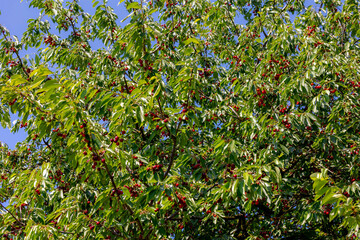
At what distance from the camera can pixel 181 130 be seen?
3719 millimetres

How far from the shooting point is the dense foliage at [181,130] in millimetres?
3461

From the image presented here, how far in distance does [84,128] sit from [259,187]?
1822 mm

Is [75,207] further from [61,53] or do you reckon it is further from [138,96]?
[61,53]

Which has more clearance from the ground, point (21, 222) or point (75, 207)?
point (75, 207)

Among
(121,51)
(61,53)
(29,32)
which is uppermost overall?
(29,32)

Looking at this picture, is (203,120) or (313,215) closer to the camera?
(313,215)

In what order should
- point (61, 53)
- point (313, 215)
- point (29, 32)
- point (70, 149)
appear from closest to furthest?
point (70, 149)
point (313, 215)
point (61, 53)
point (29, 32)

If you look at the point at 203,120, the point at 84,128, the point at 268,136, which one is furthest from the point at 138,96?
the point at 268,136

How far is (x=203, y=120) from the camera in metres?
5.22

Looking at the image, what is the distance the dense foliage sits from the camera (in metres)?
3.46

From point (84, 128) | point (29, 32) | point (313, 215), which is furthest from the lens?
point (29, 32)

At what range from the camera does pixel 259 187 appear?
3395mm

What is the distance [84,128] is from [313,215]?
3402mm

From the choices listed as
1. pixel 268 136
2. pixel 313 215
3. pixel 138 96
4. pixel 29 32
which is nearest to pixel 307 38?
pixel 268 136
